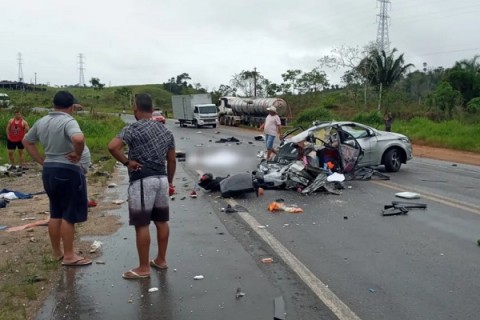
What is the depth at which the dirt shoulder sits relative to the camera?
5042 mm

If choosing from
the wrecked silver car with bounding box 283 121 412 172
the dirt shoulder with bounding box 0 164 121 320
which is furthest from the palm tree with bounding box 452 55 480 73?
the dirt shoulder with bounding box 0 164 121 320

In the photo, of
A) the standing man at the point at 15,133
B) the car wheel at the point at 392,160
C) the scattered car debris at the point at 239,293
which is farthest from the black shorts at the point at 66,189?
the standing man at the point at 15,133

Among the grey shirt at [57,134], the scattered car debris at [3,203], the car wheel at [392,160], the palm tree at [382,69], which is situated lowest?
the scattered car debris at [3,203]

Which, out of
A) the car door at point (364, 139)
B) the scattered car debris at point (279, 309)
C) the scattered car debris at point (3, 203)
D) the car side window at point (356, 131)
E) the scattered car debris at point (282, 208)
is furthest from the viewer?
the car side window at point (356, 131)

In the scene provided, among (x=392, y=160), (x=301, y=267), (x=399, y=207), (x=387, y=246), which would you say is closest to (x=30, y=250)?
(x=301, y=267)

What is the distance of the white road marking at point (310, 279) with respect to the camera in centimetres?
472

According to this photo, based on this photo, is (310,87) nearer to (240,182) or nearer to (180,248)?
(240,182)

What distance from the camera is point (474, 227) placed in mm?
8055

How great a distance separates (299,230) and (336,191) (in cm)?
368

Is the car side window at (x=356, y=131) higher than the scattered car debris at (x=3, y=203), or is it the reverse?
the car side window at (x=356, y=131)

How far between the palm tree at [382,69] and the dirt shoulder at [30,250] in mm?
34740

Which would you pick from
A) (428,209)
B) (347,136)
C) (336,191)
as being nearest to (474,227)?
(428,209)

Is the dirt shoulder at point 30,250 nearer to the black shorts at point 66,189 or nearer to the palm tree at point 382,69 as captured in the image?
the black shorts at point 66,189

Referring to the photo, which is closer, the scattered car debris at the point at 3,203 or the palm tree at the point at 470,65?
the scattered car debris at the point at 3,203
